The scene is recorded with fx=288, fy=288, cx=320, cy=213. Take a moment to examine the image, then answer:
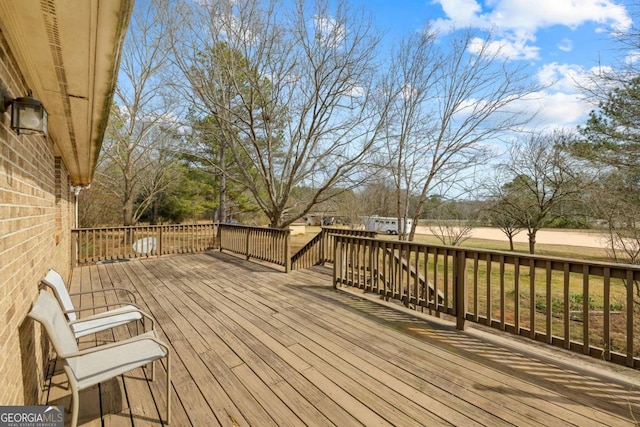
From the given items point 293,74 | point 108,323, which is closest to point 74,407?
point 108,323

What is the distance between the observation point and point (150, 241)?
27.7ft

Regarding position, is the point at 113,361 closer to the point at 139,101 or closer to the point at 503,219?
the point at 139,101

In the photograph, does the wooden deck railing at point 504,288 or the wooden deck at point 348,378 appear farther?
the wooden deck railing at point 504,288

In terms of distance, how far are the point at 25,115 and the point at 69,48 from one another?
49 cm

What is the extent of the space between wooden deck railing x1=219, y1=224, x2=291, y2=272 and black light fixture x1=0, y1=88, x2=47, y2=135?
15.9ft

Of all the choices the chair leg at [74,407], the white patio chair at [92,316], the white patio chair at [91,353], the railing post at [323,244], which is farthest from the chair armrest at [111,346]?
the railing post at [323,244]

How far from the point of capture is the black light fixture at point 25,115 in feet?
5.38

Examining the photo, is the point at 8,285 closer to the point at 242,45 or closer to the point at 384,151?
the point at 242,45

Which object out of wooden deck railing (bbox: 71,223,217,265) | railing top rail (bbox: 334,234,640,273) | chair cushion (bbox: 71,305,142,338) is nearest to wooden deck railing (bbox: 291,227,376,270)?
railing top rail (bbox: 334,234,640,273)

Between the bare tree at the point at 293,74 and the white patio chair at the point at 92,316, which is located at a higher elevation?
the bare tree at the point at 293,74

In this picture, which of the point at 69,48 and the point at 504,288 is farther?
the point at 504,288

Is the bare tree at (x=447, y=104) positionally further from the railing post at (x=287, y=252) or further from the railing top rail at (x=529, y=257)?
the railing top rail at (x=529, y=257)

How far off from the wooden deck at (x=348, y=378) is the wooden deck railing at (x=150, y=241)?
4.88m

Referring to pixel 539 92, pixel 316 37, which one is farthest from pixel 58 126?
pixel 539 92
